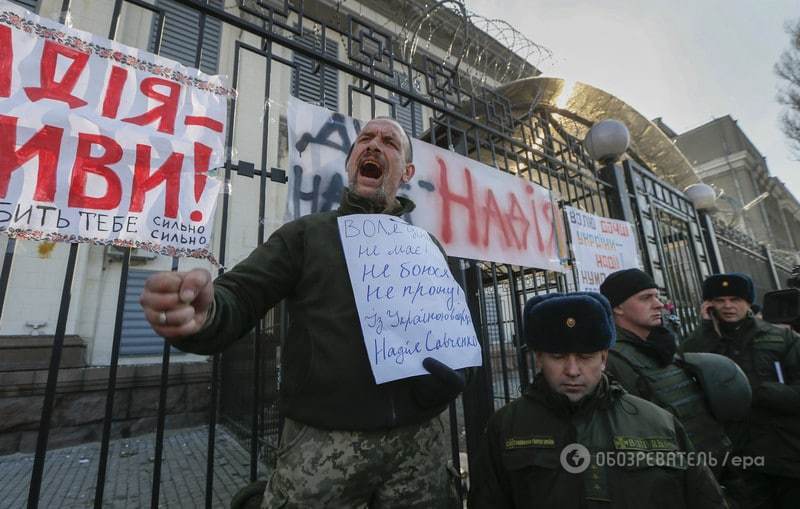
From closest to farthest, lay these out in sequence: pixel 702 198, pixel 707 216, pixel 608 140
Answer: pixel 608 140
pixel 702 198
pixel 707 216

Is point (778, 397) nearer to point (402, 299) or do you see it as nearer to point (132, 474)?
point (402, 299)

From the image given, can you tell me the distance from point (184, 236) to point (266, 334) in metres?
4.47

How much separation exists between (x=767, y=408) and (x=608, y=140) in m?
3.13

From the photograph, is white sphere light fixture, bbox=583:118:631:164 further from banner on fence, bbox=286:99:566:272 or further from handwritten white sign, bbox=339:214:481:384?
handwritten white sign, bbox=339:214:481:384

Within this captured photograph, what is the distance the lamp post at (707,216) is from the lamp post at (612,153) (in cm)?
284

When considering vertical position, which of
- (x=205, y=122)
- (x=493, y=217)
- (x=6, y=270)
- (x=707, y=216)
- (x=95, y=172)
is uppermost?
(x=707, y=216)

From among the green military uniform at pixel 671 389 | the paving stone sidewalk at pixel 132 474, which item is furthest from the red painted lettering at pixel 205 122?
the paving stone sidewalk at pixel 132 474

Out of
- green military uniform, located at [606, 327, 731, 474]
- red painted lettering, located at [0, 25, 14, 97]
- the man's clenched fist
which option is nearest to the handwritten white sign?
the man's clenched fist

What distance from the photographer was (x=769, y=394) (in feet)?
8.62

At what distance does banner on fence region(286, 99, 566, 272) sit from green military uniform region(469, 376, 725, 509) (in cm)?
135

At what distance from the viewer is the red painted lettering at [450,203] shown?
2.78m

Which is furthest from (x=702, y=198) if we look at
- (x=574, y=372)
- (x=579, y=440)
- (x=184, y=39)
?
(x=184, y=39)

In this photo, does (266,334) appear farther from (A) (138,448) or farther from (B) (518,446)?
(B) (518,446)

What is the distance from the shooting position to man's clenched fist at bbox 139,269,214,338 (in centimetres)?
87
